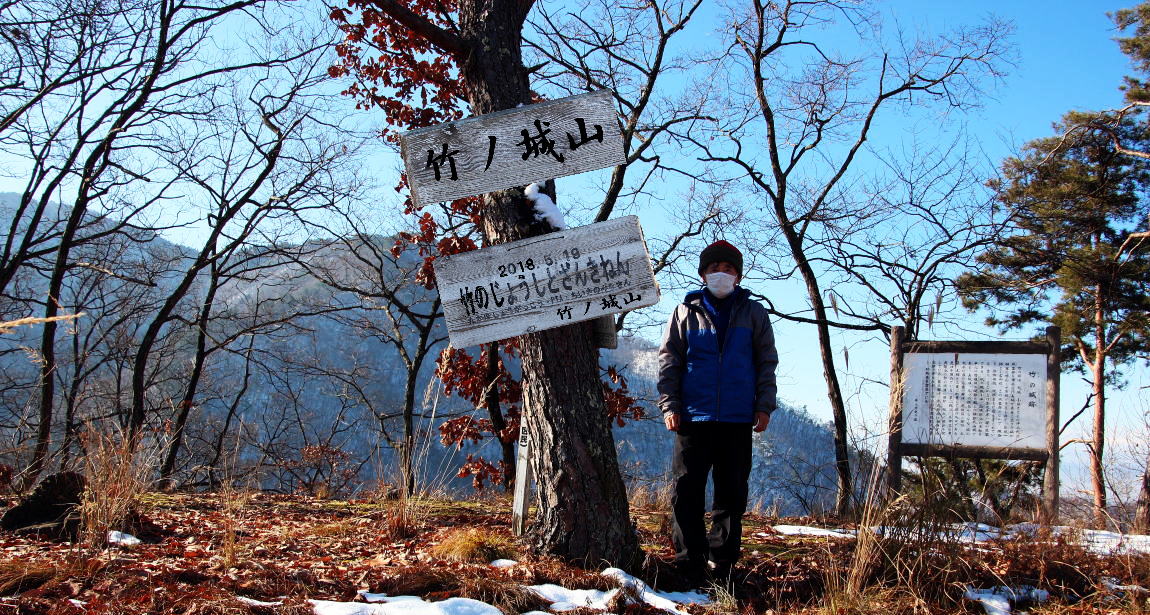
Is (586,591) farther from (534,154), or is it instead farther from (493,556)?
(534,154)

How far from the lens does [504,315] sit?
3127 mm

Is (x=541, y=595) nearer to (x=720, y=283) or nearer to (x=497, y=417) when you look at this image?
(x=720, y=283)

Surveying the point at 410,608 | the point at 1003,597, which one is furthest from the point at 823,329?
the point at 410,608

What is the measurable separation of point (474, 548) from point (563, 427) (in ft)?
2.19

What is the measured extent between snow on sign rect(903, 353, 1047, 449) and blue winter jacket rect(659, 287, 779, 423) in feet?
9.57

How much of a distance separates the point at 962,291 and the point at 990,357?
5969 mm

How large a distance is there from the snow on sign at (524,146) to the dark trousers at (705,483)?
51.0 inches

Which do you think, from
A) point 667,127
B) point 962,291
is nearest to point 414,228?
point 667,127

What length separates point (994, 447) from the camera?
560cm

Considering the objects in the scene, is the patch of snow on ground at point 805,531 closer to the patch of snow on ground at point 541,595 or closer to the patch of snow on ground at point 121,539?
the patch of snow on ground at point 541,595

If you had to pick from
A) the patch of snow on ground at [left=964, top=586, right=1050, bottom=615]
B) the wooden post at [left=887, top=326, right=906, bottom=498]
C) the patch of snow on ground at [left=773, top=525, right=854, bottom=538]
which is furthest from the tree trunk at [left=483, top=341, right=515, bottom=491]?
the patch of snow on ground at [left=964, top=586, right=1050, bottom=615]

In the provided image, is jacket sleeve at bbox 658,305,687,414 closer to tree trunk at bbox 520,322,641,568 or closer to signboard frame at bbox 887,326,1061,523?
tree trunk at bbox 520,322,641,568

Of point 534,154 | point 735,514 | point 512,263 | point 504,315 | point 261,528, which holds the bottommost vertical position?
point 261,528

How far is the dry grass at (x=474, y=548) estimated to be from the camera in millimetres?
3250
